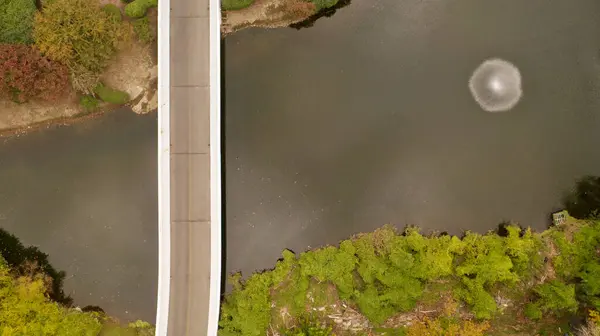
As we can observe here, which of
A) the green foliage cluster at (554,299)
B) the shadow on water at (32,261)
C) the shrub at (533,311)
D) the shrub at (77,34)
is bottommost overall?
the shrub at (533,311)

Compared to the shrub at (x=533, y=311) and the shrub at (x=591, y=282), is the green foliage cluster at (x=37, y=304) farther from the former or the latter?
the shrub at (x=591, y=282)

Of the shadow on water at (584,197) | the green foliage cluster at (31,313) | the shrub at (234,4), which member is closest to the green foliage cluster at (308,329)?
the green foliage cluster at (31,313)

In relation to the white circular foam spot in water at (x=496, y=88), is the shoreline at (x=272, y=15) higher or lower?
higher

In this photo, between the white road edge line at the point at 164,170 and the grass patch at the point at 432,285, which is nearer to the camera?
the grass patch at the point at 432,285

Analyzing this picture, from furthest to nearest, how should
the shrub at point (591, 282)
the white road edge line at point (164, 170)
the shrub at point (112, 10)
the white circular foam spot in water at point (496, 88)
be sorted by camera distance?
the white circular foam spot in water at point (496, 88)
the shrub at point (112, 10)
the white road edge line at point (164, 170)
the shrub at point (591, 282)

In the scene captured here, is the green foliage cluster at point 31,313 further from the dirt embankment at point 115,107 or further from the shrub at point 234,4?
the shrub at point 234,4

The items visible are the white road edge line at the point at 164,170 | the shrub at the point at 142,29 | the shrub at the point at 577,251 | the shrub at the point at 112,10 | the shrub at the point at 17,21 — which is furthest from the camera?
the shrub at the point at 142,29

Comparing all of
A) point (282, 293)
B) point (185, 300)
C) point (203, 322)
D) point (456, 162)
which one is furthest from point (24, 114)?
point (456, 162)
